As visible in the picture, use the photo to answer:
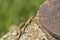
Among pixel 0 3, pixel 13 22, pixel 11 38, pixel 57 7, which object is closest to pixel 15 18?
pixel 13 22

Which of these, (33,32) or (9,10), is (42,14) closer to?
(33,32)

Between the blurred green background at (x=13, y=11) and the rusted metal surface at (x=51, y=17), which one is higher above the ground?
the blurred green background at (x=13, y=11)

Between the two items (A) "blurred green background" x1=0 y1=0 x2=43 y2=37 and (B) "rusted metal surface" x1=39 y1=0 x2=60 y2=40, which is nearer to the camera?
(B) "rusted metal surface" x1=39 y1=0 x2=60 y2=40

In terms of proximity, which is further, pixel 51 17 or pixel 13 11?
pixel 13 11

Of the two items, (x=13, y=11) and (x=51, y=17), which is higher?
(x=13, y=11)

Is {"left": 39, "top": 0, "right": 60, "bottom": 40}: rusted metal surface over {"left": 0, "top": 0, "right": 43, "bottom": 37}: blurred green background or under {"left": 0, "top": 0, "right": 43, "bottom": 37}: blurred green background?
under
